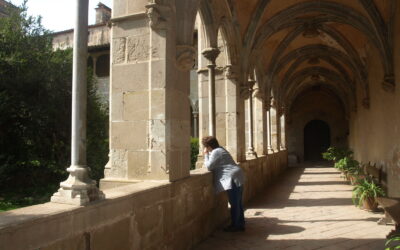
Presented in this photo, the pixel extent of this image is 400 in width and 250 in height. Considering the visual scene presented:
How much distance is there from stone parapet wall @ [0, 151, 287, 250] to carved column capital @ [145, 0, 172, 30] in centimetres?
133

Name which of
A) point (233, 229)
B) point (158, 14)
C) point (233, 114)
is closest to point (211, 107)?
point (233, 114)

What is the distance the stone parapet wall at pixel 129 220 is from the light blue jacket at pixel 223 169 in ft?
0.35

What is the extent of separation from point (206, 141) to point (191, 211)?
0.94m

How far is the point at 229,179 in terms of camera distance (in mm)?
4098

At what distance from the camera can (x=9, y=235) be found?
151 cm

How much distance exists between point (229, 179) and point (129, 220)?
183 centimetres

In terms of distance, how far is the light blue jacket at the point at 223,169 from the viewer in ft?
13.4

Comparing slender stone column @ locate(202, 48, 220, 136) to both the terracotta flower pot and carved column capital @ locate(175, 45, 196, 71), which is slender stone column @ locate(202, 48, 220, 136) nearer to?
carved column capital @ locate(175, 45, 196, 71)

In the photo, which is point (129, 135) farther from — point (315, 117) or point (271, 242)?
point (315, 117)

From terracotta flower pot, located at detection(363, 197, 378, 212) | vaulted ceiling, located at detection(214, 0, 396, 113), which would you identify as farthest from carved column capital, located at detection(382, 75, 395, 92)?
terracotta flower pot, located at detection(363, 197, 378, 212)

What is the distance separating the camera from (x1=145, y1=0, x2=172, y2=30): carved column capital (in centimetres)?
315

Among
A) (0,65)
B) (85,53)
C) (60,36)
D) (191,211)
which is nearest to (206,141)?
(191,211)

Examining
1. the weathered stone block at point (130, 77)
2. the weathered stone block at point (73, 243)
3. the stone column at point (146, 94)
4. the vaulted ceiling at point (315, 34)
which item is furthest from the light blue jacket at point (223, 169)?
the vaulted ceiling at point (315, 34)

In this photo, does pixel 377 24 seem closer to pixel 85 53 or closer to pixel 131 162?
pixel 131 162
